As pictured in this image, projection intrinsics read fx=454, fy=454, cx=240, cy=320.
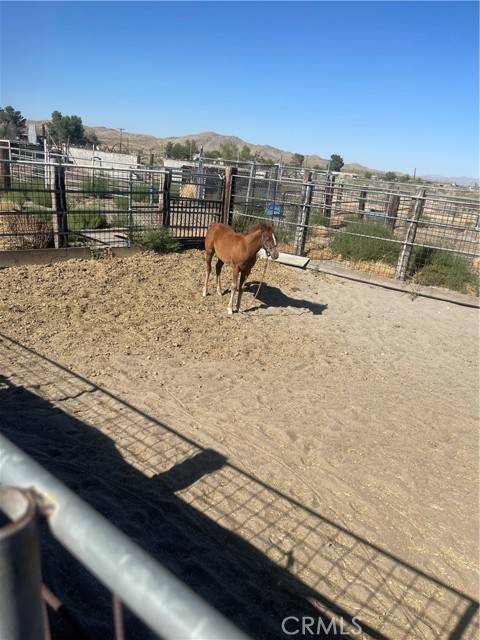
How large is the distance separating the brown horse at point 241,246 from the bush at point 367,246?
15.6 feet

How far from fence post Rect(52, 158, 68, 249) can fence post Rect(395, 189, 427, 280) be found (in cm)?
732

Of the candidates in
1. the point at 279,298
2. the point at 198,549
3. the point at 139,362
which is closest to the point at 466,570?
the point at 198,549

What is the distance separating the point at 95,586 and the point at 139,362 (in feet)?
10.3

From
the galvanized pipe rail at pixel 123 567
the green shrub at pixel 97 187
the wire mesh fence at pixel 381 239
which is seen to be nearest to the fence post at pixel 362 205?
the wire mesh fence at pixel 381 239

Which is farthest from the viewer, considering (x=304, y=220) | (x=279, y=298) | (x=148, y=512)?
(x=304, y=220)

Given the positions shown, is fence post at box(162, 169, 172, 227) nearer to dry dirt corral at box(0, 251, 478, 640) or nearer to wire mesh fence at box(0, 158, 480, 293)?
wire mesh fence at box(0, 158, 480, 293)

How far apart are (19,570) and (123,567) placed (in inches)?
7.4

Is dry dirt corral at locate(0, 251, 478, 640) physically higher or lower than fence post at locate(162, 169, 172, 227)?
lower

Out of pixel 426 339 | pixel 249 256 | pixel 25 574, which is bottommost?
pixel 426 339

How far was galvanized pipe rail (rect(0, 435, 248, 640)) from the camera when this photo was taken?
0.60m

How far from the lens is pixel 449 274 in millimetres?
10516

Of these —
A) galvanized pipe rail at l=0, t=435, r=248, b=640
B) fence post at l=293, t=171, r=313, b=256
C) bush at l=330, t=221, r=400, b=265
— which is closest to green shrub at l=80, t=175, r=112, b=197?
fence post at l=293, t=171, r=313, b=256

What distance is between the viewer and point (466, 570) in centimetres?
301

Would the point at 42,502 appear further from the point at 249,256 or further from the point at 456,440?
the point at 249,256
